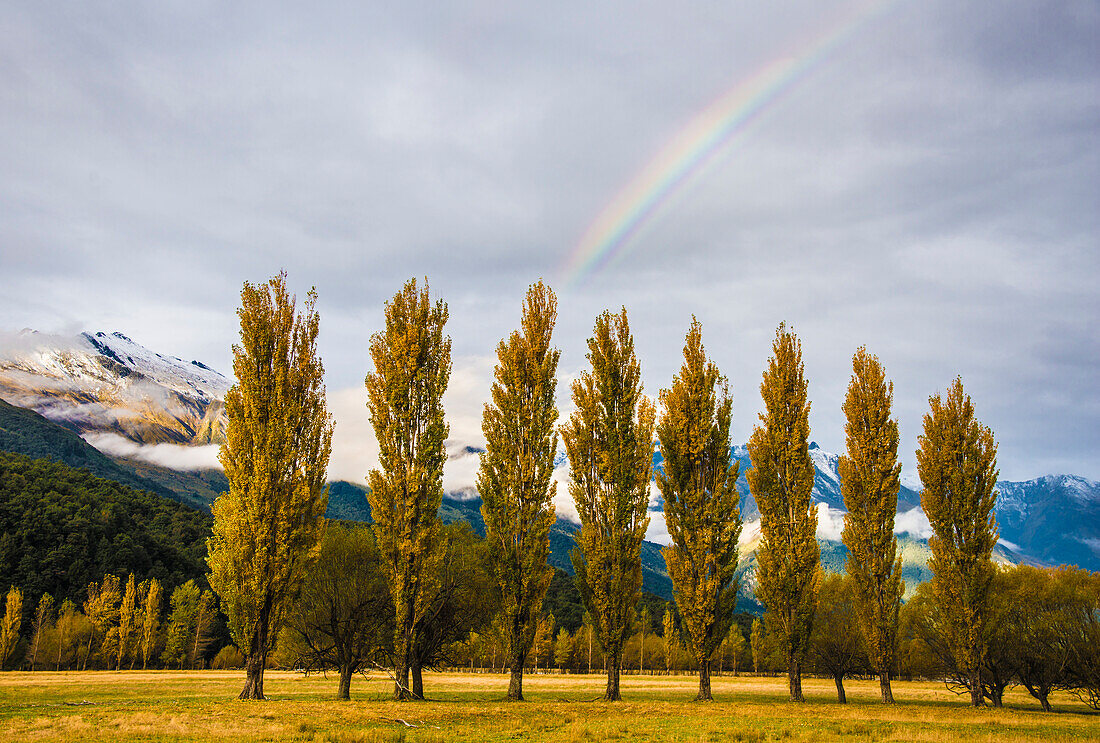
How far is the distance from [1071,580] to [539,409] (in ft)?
120

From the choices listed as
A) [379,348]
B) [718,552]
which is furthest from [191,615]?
[718,552]

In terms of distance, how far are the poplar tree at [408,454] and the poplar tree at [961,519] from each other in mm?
30532

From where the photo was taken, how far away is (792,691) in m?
34.7

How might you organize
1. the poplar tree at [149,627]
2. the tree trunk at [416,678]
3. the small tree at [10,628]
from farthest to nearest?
1. the poplar tree at [149,627]
2. the small tree at [10,628]
3. the tree trunk at [416,678]

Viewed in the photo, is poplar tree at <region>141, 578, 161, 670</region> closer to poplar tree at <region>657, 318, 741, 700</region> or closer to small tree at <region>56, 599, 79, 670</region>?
small tree at <region>56, 599, 79, 670</region>

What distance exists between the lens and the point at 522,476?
33156 mm

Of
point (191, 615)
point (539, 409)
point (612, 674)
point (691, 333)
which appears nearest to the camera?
point (612, 674)

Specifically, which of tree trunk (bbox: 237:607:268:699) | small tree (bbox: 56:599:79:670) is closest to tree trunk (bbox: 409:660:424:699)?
tree trunk (bbox: 237:607:268:699)

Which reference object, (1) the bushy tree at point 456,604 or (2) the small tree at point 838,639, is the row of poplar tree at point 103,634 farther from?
(2) the small tree at point 838,639

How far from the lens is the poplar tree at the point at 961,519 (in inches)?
1449

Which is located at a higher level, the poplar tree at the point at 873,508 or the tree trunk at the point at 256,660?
the poplar tree at the point at 873,508

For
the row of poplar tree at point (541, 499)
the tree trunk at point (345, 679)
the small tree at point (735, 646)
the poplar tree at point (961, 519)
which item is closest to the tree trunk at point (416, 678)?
the row of poplar tree at point (541, 499)

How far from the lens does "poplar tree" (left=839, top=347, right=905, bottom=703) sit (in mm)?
37750

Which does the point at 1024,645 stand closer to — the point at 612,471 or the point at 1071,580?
the point at 1071,580
